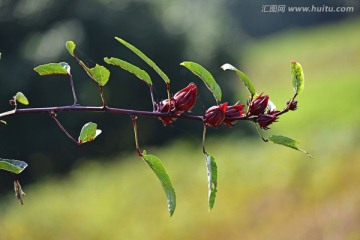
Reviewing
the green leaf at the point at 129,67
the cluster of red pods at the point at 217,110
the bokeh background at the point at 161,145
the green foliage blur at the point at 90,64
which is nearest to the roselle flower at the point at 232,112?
the cluster of red pods at the point at 217,110

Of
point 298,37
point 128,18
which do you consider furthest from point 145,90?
point 298,37

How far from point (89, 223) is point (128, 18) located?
15.3 ft

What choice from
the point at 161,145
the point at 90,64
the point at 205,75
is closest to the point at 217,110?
the point at 205,75

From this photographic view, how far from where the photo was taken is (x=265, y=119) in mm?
666

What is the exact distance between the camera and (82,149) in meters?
7.86

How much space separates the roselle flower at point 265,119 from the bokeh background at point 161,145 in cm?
63

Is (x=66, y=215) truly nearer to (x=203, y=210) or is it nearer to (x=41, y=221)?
(x=41, y=221)

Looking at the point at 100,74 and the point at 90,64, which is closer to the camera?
the point at 100,74

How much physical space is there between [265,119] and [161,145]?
Result: 763cm

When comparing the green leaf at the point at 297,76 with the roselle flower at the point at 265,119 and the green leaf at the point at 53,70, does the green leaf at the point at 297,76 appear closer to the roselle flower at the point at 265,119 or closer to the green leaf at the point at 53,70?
the roselle flower at the point at 265,119

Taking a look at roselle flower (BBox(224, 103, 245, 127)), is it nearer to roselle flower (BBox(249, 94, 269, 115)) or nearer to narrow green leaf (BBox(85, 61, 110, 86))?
roselle flower (BBox(249, 94, 269, 115))

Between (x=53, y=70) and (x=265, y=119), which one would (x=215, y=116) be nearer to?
(x=265, y=119)

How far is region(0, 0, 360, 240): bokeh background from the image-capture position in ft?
11.6

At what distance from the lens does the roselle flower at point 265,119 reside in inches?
26.1
